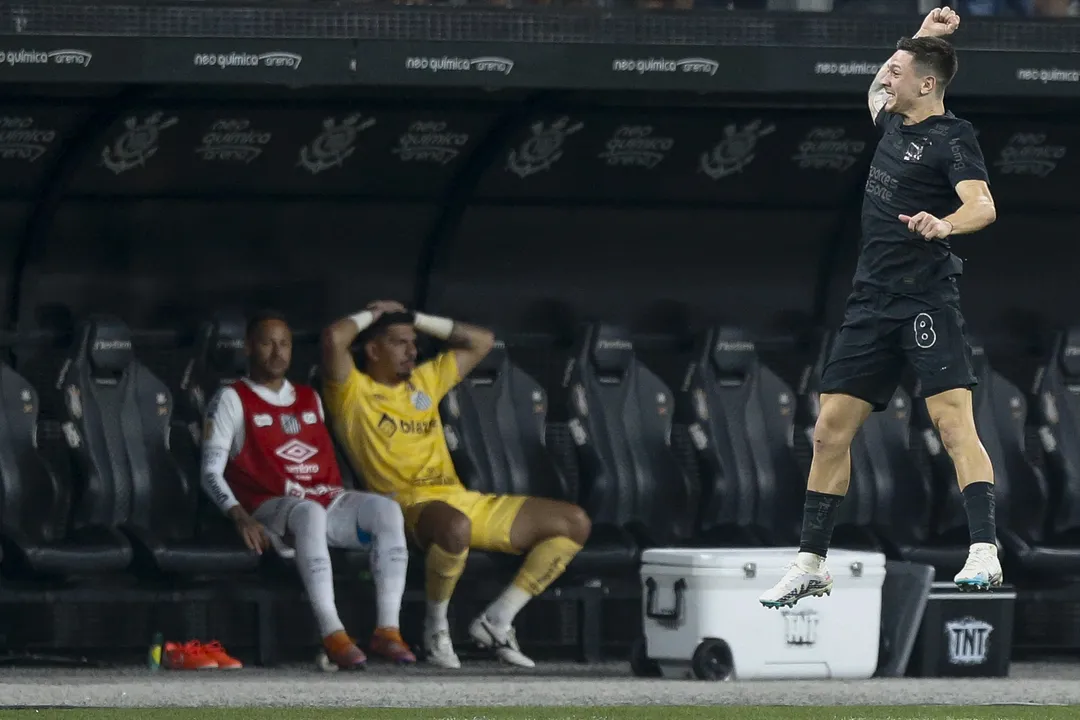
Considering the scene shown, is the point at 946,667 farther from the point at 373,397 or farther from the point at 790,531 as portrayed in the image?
the point at 373,397

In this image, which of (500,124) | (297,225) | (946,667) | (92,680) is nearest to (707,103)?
(500,124)

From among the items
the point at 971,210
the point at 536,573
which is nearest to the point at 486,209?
the point at 536,573

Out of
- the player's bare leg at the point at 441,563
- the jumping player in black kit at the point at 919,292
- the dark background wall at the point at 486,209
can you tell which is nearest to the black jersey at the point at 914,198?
the jumping player in black kit at the point at 919,292

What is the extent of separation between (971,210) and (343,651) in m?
3.59

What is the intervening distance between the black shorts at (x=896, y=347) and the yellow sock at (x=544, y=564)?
276 cm

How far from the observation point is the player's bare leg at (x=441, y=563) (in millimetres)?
9281

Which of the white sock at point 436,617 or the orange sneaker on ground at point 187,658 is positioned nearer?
the orange sneaker on ground at point 187,658

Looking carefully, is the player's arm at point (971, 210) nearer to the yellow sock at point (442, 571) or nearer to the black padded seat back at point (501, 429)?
the yellow sock at point (442, 571)

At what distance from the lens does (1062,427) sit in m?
10.6

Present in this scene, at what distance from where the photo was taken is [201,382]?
386 inches

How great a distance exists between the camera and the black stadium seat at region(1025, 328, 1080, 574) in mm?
10445

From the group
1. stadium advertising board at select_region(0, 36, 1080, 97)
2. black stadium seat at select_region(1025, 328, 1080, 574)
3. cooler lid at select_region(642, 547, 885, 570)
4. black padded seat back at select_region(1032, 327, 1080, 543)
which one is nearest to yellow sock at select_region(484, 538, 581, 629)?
cooler lid at select_region(642, 547, 885, 570)

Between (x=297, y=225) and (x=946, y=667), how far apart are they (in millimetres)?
3197

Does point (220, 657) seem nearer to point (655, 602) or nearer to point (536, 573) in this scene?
point (536, 573)
